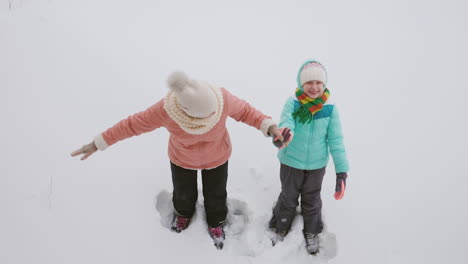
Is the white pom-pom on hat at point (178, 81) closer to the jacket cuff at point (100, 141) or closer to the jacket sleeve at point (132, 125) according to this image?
the jacket sleeve at point (132, 125)

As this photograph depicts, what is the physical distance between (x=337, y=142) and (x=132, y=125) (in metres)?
1.46

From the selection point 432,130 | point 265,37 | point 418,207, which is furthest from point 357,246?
point 265,37

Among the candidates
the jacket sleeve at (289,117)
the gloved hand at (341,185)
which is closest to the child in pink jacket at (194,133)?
the jacket sleeve at (289,117)

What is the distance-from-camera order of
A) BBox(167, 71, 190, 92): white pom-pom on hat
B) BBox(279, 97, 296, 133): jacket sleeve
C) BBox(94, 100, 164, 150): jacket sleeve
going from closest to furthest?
1. BBox(167, 71, 190, 92): white pom-pom on hat
2. BBox(94, 100, 164, 150): jacket sleeve
3. BBox(279, 97, 296, 133): jacket sleeve

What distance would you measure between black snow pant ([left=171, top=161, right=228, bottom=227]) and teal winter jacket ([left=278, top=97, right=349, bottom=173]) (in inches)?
22.8

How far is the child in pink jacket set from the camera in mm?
1727

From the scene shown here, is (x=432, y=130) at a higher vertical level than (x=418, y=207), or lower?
higher

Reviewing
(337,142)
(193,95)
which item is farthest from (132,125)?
(337,142)

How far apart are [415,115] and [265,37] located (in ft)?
9.17

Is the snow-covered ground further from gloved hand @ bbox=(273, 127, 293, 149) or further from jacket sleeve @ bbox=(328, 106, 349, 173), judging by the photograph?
gloved hand @ bbox=(273, 127, 293, 149)

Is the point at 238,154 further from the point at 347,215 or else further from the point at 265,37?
the point at 265,37

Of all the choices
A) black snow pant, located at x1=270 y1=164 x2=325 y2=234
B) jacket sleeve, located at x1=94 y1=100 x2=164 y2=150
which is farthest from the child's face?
jacket sleeve, located at x1=94 y1=100 x2=164 y2=150

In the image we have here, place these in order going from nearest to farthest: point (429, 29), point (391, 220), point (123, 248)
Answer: point (123, 248)
point (391, 220)
point (429, 29)

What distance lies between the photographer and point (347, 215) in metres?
2.75
